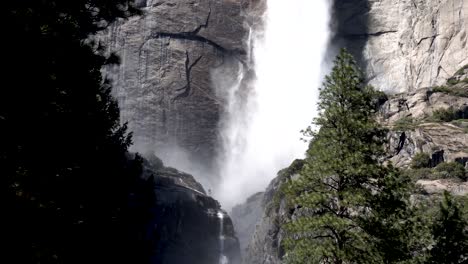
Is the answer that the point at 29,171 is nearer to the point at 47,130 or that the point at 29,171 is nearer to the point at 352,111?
the point at 47,130

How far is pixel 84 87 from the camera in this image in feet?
39.9

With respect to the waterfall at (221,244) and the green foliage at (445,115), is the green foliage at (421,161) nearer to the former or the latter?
the green foliage at (445,115)

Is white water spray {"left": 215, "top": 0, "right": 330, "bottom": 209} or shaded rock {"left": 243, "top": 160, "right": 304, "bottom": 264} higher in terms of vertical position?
white water spray {"left": 215, "top": 0, "right": 330, "bottom": 209}

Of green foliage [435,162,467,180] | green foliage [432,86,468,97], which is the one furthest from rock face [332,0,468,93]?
green foliage [435,162,467,180]

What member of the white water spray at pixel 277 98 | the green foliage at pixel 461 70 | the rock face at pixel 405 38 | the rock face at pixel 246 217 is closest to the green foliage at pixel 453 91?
the green foliage at pixel 461 70

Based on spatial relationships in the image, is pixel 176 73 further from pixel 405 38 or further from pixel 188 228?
pixel 188 228

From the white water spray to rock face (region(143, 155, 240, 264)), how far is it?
3313 cm

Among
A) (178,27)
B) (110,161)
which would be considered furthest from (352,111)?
(178,27)

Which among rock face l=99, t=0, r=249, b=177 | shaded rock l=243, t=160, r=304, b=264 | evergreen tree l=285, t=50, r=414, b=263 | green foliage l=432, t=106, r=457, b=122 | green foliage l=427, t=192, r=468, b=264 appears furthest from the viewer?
rock face l=99, t=0, r=249, b=177

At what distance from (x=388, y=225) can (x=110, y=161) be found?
845cm

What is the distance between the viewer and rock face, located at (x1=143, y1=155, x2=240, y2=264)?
49.9m

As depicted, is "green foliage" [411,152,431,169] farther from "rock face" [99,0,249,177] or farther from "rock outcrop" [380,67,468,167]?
"rock face" [99,0,249,177]

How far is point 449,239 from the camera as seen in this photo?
15.8 meters

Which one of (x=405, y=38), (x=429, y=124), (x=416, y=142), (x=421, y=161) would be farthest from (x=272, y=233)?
(x=405, y=38)
